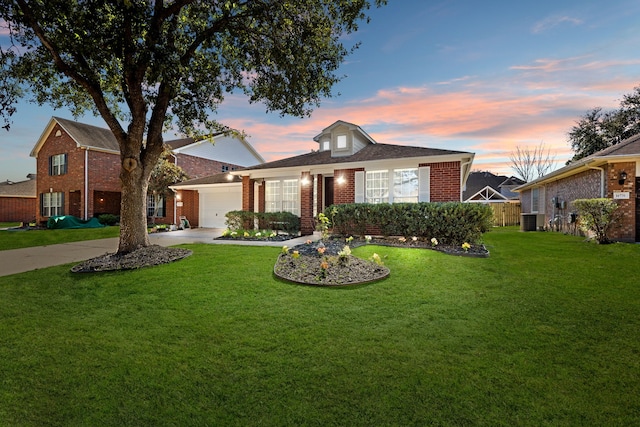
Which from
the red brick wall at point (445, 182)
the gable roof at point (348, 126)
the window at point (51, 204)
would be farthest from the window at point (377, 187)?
the window at point (51, 204)

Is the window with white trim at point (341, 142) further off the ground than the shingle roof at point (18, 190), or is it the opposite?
the window with white trim at point (341, 142)

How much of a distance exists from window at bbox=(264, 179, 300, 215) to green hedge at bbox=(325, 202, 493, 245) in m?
3.68

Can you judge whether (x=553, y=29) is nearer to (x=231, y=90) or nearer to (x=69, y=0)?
(x=231, y=90)

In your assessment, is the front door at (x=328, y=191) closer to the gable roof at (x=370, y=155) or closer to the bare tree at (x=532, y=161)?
the gable roof at (x=370, y=155)

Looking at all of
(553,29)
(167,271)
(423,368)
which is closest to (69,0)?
(167,271)

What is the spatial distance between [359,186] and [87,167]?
815 inches

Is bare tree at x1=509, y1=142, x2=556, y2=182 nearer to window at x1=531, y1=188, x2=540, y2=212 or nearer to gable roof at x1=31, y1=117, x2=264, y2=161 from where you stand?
window at x1=531, y1=188, x2=540, y2=212

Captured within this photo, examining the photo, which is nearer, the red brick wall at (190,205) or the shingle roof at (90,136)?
the red brick wall at (190,205)

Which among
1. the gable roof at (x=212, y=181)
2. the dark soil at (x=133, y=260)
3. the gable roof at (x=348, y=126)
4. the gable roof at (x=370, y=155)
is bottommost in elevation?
the dark soil at (x=133, y=260)

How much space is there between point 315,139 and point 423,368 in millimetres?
14822

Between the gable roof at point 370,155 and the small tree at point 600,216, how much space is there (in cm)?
478

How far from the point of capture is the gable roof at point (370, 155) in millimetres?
11942

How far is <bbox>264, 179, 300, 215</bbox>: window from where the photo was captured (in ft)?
48.5

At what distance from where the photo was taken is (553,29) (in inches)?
377
